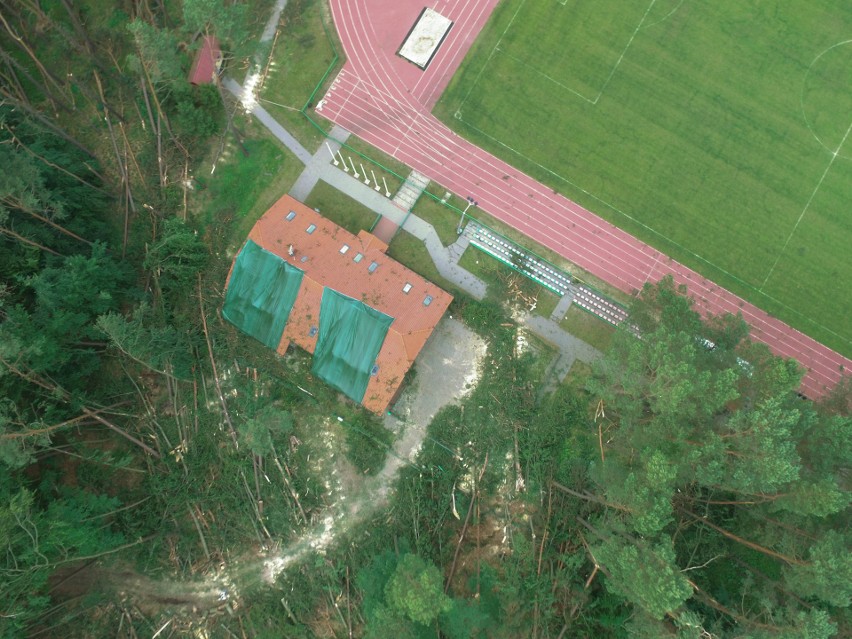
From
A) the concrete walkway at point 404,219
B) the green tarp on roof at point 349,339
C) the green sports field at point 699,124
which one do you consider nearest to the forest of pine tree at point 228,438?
the concrete walkway at point 404,219

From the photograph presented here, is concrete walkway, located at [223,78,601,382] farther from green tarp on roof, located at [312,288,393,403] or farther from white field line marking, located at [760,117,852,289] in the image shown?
white field line marking, located at [760,117,852,289]

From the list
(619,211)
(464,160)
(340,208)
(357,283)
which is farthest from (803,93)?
(357,283)

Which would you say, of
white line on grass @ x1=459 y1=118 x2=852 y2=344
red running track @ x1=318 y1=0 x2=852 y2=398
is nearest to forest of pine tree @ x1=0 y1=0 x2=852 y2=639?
red running track @ x1=318 y1=0 x2=852 y2=398

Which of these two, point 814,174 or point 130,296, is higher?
point 814,174

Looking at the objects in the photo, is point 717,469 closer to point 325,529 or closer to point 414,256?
point 414,256

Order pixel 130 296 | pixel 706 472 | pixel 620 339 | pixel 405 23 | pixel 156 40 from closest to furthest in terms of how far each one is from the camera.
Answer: pixel 706 472, pixel 620 339, pixel 156 40, pixel 130 296, pixel 405 23

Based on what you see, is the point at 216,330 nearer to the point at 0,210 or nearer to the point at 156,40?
the point at 0,210

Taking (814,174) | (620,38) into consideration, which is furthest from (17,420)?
(814,174)
